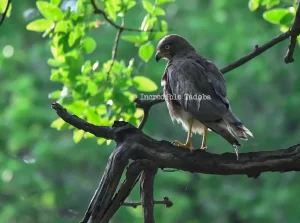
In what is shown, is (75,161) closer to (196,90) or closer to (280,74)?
(280,74)

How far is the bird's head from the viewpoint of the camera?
21.8ft

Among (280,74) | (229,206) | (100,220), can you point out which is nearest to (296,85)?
(280,74)

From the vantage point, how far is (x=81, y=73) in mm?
5656

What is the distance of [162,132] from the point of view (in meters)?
14.0

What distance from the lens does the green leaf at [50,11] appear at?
538 centimetres

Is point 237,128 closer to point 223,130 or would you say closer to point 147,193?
point 223,130

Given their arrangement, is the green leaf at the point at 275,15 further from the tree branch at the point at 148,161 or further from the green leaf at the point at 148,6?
the tree branch at the point at 148,161

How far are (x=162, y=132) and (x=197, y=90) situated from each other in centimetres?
862

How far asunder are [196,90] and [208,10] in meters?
10.6

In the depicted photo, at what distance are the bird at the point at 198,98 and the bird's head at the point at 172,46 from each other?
395mm

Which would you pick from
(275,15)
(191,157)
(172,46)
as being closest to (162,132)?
(172,46)

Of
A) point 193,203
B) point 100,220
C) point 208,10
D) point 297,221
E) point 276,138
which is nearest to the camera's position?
point 100,220

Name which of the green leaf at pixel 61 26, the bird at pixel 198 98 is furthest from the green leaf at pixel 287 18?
the green leaf at pixel 61 26

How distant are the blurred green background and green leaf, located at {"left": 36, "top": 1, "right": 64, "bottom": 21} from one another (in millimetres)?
5504
